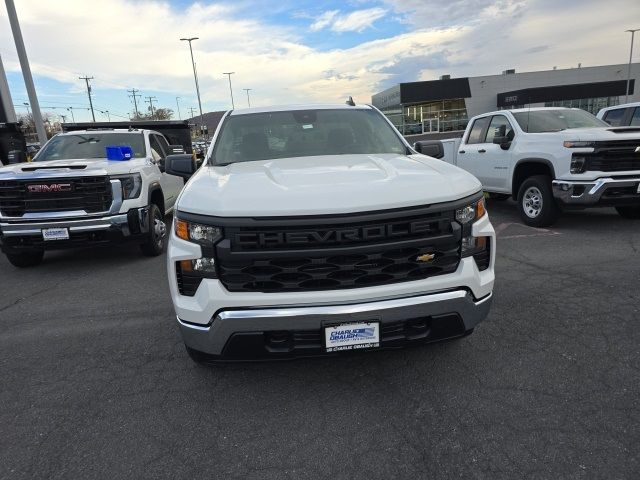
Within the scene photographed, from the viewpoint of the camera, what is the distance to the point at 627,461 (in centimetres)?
216

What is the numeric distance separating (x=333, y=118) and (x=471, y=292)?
Answer: 7.57ft

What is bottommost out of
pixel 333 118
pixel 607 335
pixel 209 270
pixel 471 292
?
pixel 607 335

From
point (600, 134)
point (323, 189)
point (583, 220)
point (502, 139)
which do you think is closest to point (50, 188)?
point (323, 189)

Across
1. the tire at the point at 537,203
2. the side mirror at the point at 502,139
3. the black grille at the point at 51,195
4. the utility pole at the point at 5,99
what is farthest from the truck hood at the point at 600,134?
the utility pole at the point at 5,99

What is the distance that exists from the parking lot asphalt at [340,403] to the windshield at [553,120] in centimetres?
385

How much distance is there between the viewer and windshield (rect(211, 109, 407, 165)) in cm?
382

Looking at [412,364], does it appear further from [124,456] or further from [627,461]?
[124,456]

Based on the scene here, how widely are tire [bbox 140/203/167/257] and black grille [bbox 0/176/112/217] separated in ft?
2.50

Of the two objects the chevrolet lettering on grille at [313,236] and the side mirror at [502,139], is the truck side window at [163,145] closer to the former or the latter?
the side mirror at [502,139]

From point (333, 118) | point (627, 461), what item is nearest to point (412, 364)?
point (627, 461)

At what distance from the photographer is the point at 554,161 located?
265 inches

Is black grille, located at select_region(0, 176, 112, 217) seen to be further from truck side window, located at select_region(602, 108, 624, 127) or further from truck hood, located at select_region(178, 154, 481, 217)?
truck side window, located at select_region(602, 108, 624, 127)

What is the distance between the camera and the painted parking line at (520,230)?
6.80 meters

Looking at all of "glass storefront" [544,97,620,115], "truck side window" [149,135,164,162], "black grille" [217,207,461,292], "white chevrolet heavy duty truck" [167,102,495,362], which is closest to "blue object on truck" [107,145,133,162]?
"truck side window" [149,135,164,162]
